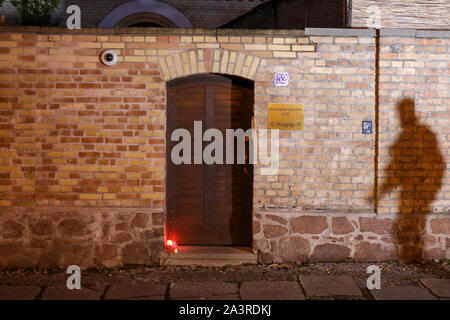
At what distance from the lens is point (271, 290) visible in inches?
198

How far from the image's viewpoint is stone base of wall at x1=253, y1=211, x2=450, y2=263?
19.4 feet

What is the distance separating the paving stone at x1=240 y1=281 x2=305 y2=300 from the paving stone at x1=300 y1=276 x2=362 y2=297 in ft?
0.43

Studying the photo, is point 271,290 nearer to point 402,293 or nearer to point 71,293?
point 402,293

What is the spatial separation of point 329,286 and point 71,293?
2.94m

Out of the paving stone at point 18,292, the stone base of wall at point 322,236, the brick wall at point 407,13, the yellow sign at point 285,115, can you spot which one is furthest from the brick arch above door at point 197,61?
the paving stone at point 18,292

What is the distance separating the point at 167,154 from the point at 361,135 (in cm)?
267

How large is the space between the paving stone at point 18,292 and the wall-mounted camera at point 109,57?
9.59ft

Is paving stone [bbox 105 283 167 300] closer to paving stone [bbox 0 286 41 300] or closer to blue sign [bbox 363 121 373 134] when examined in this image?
paving stone [bbox 0 286 41 300]

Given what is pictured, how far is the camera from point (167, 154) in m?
6.19

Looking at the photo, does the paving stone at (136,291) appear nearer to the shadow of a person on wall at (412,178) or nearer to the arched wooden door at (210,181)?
the arched wooden door at (210,181)

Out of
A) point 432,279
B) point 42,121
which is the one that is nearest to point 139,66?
point 42,121

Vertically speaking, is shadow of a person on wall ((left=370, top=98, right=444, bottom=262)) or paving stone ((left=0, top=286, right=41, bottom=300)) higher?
shadow of a person on wall ((left=370, top=98, right=444, bottom=262))

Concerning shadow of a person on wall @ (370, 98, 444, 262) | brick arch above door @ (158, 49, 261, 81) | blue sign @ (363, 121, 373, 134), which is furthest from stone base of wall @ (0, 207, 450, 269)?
brick arch above door @ (158, 49, 261, 81)

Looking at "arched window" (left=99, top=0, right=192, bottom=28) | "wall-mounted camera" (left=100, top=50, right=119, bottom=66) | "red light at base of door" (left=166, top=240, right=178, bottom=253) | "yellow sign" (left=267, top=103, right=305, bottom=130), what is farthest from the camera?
"arched window" (left=99, top=0, right=192, bottom=28)
